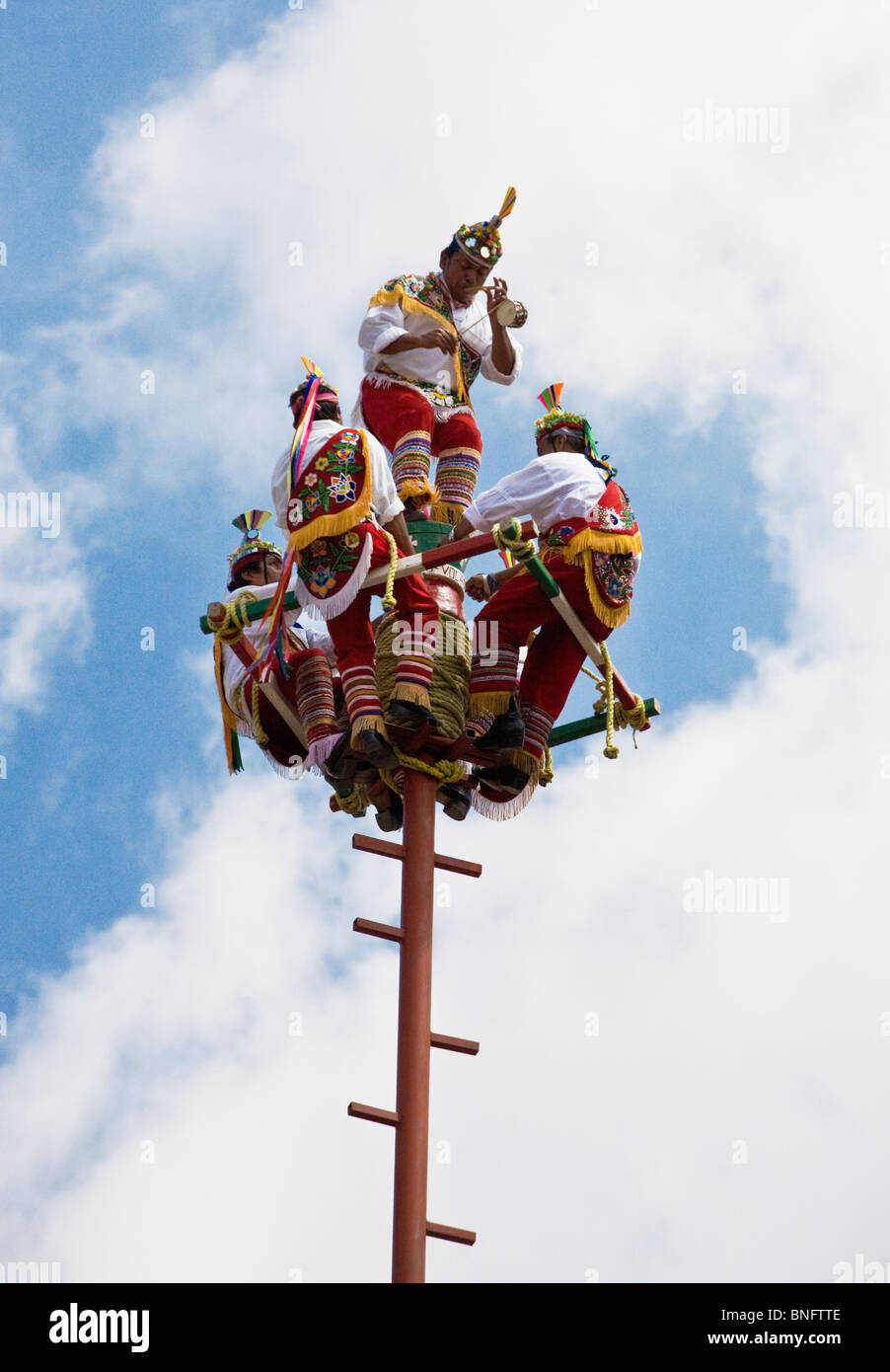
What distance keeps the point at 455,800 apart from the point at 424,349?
11.5ft

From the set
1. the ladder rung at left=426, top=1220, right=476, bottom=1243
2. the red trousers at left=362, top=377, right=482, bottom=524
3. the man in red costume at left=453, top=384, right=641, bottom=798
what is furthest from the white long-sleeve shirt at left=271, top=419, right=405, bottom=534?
the ladder rung at left=426, top=1220, right=476, bottom=1243

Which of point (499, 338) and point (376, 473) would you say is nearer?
point (376, 473)

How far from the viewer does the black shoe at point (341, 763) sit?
16.0 m

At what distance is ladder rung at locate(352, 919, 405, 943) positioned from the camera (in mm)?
15148

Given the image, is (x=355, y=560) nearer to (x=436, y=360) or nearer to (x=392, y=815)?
(x=392, y=815)

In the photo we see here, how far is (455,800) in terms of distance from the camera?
16219mm

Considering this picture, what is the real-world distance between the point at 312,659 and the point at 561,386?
2.70 metres

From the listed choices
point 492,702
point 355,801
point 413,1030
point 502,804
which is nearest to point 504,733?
point 492,702

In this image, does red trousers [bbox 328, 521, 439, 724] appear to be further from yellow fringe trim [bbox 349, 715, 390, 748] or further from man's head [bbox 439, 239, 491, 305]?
man's head [bbox 439, 239, 491, 305]

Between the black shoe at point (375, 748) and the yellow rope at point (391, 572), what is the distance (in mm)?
846

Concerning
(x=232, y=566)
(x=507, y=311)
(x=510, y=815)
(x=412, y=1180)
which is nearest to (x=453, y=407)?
(x=507, y=311)

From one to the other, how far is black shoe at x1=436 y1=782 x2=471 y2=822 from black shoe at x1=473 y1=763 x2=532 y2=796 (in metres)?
0.19

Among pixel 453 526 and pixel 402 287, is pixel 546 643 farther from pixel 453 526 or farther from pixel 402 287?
pixel 402 287

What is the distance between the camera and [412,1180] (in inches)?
573
